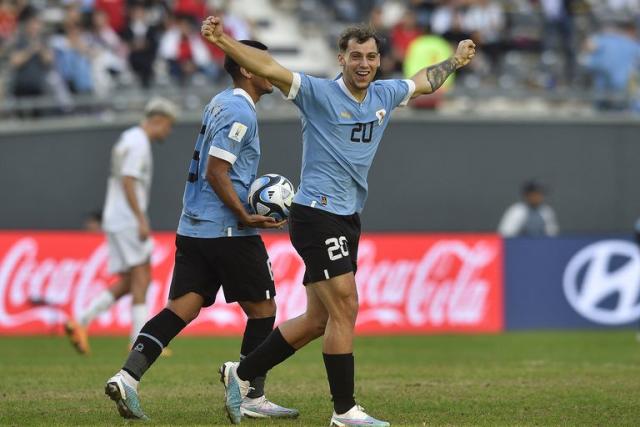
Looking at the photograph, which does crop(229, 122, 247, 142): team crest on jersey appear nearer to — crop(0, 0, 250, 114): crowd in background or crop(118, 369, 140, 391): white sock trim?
crop(118, 369, 140, 391): white sock trim

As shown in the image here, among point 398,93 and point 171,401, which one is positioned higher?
point 398,93

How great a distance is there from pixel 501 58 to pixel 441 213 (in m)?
3.58

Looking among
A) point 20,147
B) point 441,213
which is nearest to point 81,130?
point 20,147

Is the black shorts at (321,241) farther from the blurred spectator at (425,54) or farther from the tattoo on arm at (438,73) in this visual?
the blurred spectator at (425,54)

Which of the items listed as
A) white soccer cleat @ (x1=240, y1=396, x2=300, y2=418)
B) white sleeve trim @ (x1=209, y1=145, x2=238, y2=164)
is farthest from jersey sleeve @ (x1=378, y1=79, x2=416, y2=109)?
white soccer cleat @ (x1=240, y1=396, x2=300, y2=418)

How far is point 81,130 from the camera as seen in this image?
72.3 ft

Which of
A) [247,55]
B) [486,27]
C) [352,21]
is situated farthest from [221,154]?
[352,21]

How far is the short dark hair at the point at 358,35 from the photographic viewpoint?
855 cm

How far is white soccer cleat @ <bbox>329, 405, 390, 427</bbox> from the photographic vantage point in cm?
835

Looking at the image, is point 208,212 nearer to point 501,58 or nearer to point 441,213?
point 441,213

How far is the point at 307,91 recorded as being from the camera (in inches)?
333

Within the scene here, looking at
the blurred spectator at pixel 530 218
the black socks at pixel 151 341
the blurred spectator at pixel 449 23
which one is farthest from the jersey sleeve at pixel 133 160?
the blurred spectator at pixel 449 23

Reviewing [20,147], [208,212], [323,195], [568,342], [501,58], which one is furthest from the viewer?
[501,58]

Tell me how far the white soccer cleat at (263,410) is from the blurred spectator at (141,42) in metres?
13.3
